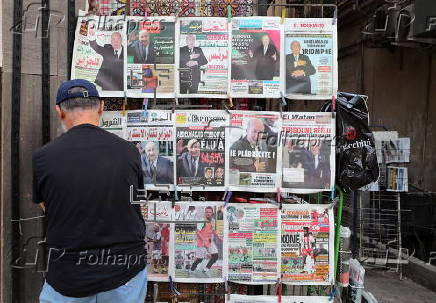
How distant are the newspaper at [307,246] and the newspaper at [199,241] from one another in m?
0.53

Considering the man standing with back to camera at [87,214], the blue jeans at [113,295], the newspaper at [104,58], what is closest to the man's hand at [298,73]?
the newspaper at [104,58]

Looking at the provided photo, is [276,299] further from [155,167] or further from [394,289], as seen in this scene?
[394,289]

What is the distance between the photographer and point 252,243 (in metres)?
3.51

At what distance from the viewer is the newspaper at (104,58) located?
3533 mm

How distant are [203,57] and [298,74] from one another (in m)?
0.78

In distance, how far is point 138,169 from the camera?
2.38 m

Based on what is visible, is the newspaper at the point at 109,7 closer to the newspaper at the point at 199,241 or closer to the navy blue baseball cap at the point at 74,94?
the navy blue baseball cap at the point at 74,94

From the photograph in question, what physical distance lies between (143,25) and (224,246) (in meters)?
1.93

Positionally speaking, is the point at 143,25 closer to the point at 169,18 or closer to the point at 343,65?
the point at 169,18

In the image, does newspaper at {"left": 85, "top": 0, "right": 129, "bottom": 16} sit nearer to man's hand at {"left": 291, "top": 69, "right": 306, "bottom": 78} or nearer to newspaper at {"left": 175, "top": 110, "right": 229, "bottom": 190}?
newspaper at {"left": 175, "top": 110, "right": 229, "bottom": 190}

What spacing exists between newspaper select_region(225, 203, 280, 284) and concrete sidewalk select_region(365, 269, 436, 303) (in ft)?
10.4

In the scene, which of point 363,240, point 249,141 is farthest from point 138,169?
point 363,240

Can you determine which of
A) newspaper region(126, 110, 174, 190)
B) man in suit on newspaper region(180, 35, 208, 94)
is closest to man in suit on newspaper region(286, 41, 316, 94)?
man in suit on newspaper region(180, 35, 208, 94)

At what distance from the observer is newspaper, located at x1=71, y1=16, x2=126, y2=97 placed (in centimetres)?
353
